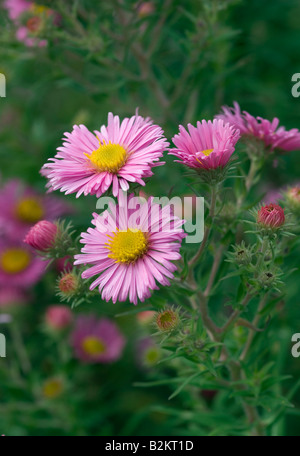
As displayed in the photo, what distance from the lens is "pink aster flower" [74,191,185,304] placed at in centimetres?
108

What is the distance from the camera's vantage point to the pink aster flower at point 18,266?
7.00 ft

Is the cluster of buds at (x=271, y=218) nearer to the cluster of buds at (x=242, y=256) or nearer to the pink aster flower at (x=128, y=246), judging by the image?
the cluster of buds at (x=242, y=256)

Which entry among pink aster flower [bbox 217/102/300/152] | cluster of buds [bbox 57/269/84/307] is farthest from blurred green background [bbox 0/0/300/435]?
cluster of buds [bbox 57/269/84/307]

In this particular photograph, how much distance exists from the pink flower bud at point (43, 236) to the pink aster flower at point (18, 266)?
36.1 inches

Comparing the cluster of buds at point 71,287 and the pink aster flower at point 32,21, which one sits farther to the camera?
the pink aster flower at point 32,21

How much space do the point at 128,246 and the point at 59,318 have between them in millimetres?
970

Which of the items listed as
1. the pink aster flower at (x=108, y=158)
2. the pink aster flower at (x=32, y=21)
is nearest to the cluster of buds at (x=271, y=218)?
the pink aster flower at (x=108, y=158)

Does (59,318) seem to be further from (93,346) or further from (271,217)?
(271,217)

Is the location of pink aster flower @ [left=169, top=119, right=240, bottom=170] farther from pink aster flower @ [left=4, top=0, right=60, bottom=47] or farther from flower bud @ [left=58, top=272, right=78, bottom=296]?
pink aster flower @ [left=4, top=0, right=60, bottom=47]

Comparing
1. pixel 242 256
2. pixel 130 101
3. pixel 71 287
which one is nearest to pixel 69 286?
pixel 71 287

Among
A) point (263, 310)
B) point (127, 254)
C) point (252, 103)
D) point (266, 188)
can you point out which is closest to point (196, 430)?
point (263, 310)

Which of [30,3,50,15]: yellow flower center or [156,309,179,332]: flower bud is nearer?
[156,309,179,332]: flower bud

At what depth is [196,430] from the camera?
1677 mm

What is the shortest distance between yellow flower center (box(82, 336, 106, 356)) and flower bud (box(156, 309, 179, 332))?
1.01 meters
